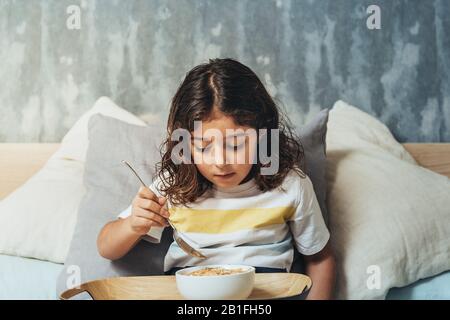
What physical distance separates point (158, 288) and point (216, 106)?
0.32m

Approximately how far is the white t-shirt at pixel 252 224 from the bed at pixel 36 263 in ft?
0.68

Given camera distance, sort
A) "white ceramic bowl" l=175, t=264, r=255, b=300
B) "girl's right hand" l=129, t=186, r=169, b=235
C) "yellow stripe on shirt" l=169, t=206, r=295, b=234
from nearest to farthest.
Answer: "white ceramic bowl" l=175, t=264, r=255, b=300 < "girl's right hand" l=129, t=186, r=169, b=235 < "yellow stripe on shirt" l=169, t=206, r=295, b=234

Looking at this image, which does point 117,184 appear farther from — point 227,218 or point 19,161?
point 19,161

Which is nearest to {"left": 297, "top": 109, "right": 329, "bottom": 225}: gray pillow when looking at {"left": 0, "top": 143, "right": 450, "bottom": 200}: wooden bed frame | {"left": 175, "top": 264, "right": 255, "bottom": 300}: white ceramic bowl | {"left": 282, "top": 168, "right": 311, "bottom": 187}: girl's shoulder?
{"left": 282, "top": 168, "right": 311, "bottom": 187}: girl's shoulder

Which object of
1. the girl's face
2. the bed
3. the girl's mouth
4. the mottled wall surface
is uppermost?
the mottled wall surface

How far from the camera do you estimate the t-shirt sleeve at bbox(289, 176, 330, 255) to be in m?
1.08

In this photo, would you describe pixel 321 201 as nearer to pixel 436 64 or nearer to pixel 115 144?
pixel 115 144

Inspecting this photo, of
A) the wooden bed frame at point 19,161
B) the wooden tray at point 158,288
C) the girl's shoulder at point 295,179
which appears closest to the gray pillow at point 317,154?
the girl's shoulder at point 295,179

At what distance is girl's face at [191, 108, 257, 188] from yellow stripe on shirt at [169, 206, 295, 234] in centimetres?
6

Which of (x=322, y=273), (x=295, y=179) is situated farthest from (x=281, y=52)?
(x=322, y=273)

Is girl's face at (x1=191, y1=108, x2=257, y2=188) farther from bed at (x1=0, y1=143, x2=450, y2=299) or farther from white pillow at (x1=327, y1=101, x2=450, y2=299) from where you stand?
bed at (x1=0, y1=143, x2=450, y2=299)

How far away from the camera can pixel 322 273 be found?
1.09 metres

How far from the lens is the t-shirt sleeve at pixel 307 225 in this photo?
108 centimetres
